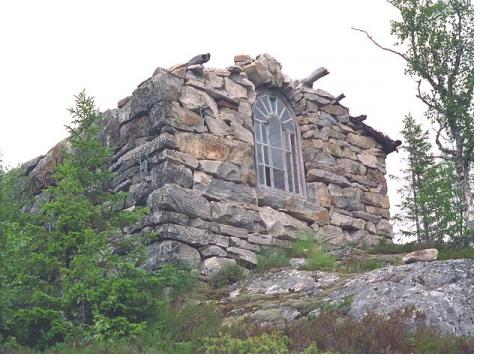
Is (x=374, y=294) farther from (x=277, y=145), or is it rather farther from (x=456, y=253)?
(x=277, y=145)

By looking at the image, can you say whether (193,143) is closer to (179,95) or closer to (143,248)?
(179,95)

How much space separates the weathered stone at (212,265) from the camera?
34.7 feet

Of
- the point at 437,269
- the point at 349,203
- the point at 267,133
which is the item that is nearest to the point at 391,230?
→ the point at 349,203

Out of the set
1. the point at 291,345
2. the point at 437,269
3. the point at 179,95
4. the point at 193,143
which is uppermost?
the point at 179,95

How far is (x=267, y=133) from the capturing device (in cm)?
1311

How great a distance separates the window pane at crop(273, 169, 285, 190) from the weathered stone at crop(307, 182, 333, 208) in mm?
512

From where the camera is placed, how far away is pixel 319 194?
13.1 metres

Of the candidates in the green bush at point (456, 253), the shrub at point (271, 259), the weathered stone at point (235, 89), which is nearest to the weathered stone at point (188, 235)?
the shrub at point (271, 259)

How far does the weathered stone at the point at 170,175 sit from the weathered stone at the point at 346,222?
311cm

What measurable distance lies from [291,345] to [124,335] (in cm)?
183

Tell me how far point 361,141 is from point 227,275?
499 centimetres

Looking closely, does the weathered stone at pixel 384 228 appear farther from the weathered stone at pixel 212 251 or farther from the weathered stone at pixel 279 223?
the weathered stone at pixel 212 251

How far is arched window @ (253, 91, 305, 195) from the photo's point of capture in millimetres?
12797

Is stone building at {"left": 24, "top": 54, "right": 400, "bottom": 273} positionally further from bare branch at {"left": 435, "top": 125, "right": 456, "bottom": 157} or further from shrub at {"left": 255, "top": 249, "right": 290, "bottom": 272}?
bare branch at {"left": 435, "top": 125, "right": 456, "bottom": 157}
